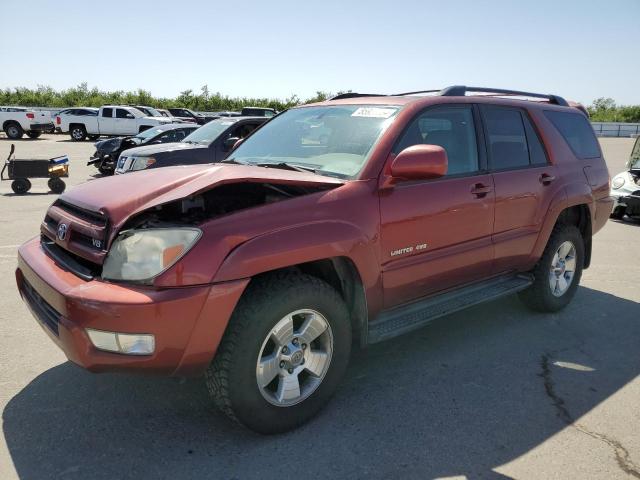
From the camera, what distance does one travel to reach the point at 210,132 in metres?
9.98

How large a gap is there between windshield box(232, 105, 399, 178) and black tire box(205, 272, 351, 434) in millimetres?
805

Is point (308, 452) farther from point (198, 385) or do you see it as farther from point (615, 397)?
point (615, 397)

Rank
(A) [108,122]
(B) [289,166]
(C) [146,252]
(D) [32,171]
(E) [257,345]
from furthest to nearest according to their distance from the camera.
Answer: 1. (A) [108,122]
2. (D) [32,171]
3. (B) [289,166]
4. (E) [257,345]
5. (C) [146,252]

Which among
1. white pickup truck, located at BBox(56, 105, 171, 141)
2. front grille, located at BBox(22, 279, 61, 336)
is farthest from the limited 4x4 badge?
white pickup truck, located at BBox(56, 105, 171, 141)

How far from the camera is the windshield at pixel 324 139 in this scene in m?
3.22

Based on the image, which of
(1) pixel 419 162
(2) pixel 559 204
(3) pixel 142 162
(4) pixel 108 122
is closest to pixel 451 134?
(1) pixel 419 162

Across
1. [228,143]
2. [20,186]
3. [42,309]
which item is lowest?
[20,186]

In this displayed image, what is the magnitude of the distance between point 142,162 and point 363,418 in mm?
7605

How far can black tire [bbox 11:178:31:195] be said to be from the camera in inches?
405

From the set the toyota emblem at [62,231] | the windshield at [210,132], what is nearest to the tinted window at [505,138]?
the toyota emblem at [62,231]

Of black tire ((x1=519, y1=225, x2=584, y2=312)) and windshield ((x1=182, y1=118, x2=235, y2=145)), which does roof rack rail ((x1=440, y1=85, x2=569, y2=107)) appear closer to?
black tire ((x1=519, y1=225, x2=584, y2=312))

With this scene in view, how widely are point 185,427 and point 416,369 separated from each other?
5.22 feet

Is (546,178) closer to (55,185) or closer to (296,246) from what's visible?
(296,246)

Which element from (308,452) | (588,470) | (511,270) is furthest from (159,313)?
(511,270)
